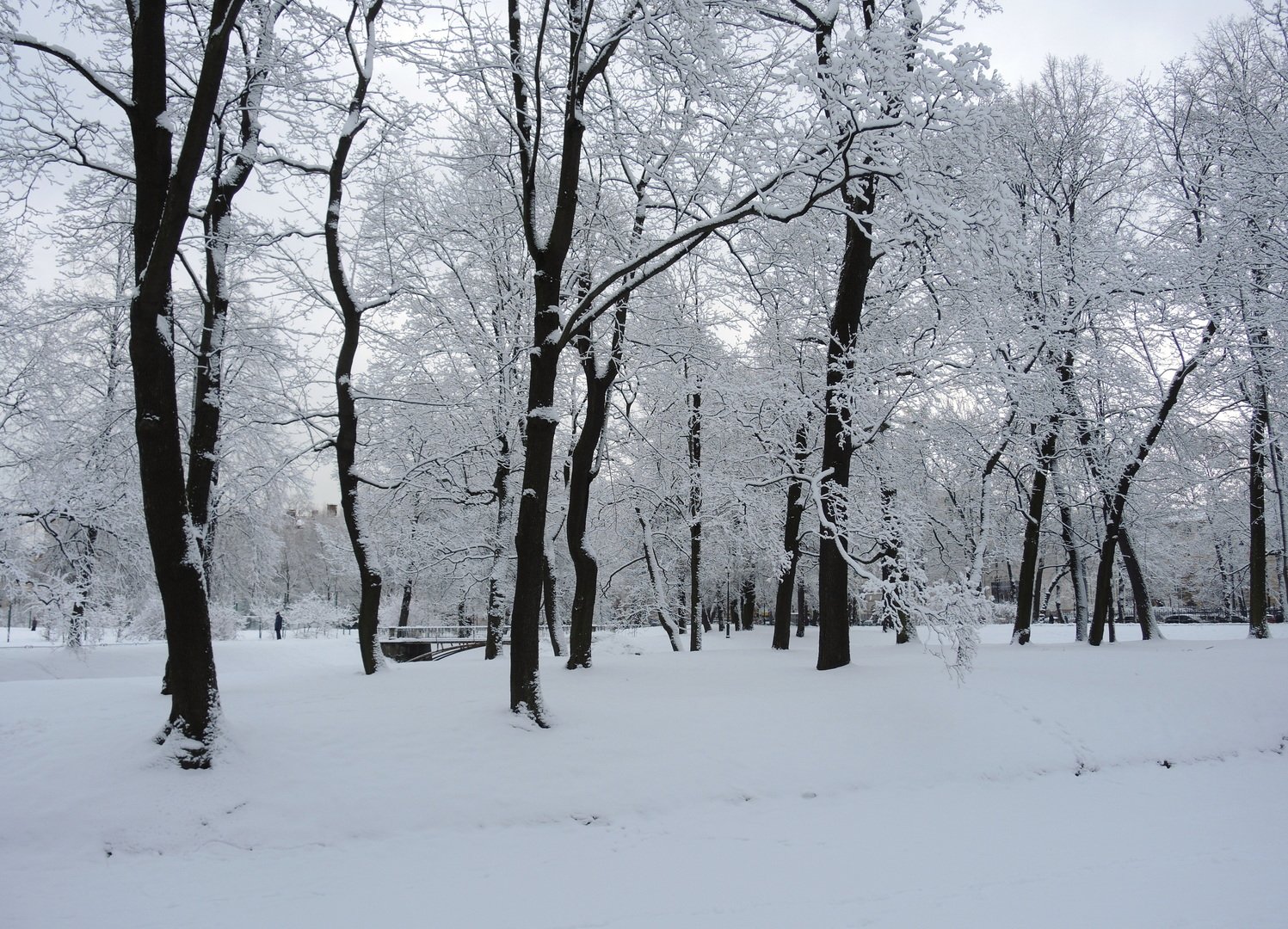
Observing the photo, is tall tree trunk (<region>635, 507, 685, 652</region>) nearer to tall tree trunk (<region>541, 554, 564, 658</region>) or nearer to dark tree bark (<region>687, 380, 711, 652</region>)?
dark tree bark (<region>687, 380, 711, 652</region>)

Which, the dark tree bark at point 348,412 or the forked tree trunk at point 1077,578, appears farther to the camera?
the forked tree trunk at point 1077,578

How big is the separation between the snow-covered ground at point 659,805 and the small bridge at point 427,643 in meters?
7.37

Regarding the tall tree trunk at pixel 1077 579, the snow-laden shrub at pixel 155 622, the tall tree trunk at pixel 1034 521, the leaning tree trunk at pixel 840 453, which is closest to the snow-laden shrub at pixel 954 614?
the leaning tree trunk at pixel 840 453

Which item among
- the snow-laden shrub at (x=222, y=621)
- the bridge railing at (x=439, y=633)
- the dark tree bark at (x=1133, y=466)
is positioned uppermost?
the dark tree bark at (x=1133, y=466)

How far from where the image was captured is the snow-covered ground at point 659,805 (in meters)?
4.80

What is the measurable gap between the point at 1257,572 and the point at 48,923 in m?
19.8

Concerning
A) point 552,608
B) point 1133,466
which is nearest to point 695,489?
point 552,608

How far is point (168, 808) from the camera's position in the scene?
5.60 meters

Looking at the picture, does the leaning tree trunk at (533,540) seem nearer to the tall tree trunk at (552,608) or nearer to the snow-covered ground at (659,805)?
the snow-covered ground at (659,805)

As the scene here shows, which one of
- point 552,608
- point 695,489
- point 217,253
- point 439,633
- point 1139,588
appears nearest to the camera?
point 217,253

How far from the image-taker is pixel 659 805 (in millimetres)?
6434

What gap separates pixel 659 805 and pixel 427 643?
63.7 ft

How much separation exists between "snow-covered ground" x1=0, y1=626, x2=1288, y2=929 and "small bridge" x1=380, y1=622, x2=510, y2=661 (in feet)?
24.2

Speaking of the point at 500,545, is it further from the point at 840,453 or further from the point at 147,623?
the point at 147,623
